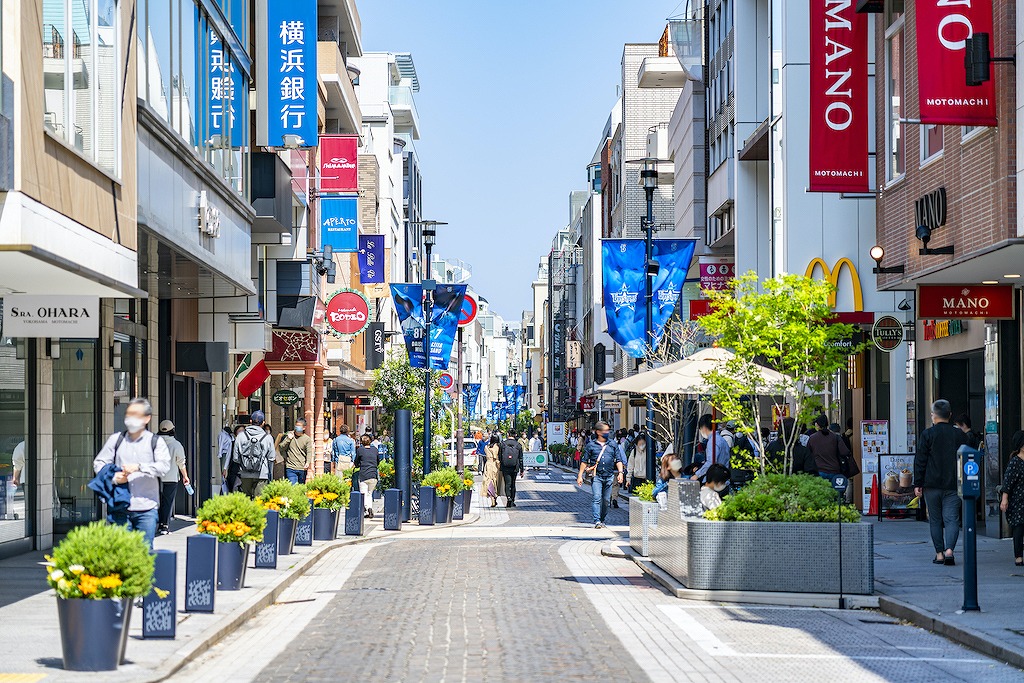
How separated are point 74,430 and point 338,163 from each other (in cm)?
2155

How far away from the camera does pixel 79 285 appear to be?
616 inches

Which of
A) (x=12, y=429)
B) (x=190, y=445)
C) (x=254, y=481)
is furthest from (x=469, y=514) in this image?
(x=12, y=429)

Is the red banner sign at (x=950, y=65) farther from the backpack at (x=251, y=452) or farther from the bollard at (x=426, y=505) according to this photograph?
the bollard at (x=426, y=505)

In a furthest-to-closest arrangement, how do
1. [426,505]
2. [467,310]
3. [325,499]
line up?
[467,310]
[426,505]
[325,499]

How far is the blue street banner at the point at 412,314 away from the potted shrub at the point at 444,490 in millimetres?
5139

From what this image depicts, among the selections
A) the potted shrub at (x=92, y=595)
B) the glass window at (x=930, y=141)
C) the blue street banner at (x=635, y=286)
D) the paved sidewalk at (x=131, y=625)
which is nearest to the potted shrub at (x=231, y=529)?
the paved sidewalk at (x=131, y=625)

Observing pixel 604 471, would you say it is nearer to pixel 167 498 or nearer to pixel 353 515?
pixel 353 515

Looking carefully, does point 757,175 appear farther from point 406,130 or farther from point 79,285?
point 406,130

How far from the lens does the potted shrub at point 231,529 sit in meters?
15.1

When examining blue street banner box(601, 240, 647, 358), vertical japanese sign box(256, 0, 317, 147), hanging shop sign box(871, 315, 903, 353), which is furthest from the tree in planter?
vertical japanese sign box(256, 0, 317, 147)

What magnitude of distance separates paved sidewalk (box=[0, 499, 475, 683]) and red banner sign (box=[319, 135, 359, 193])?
24260 millimetres

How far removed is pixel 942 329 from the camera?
25.3 meters

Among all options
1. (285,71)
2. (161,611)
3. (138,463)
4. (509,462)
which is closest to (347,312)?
(509,462)

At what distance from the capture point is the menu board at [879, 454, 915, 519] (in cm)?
2636
